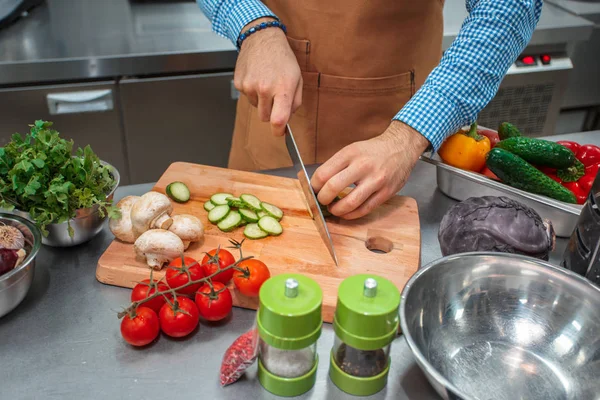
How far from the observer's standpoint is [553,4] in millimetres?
3094

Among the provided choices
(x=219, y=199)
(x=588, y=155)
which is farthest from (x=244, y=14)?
(x=588, y=155)

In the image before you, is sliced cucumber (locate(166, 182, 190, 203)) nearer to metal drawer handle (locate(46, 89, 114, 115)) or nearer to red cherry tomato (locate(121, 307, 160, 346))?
red cherry tomato (locate(121, 307, 160, 346))

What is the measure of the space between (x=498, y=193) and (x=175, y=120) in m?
1.53

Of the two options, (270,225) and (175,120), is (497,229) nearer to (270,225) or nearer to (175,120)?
(270,225)

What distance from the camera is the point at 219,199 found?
4.78ft

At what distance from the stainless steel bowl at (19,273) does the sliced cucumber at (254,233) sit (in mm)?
444

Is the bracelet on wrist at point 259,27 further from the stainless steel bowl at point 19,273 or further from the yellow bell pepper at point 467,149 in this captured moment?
the stainless steel bowl at point 19,273

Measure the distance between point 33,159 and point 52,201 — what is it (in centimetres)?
9

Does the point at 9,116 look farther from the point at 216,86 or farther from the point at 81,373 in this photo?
the point at 81,373

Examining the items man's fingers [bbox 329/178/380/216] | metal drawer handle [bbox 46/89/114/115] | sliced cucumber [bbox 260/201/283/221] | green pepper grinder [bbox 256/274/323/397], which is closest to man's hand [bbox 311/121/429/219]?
man's fingers [bbox 329/178/380/216]

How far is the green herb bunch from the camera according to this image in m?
1.15

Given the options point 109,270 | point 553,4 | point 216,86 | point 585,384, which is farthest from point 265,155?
point 553,4

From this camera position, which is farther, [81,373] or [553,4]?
[553,4]

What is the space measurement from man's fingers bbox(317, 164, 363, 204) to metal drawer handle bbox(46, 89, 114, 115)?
4.42ft
